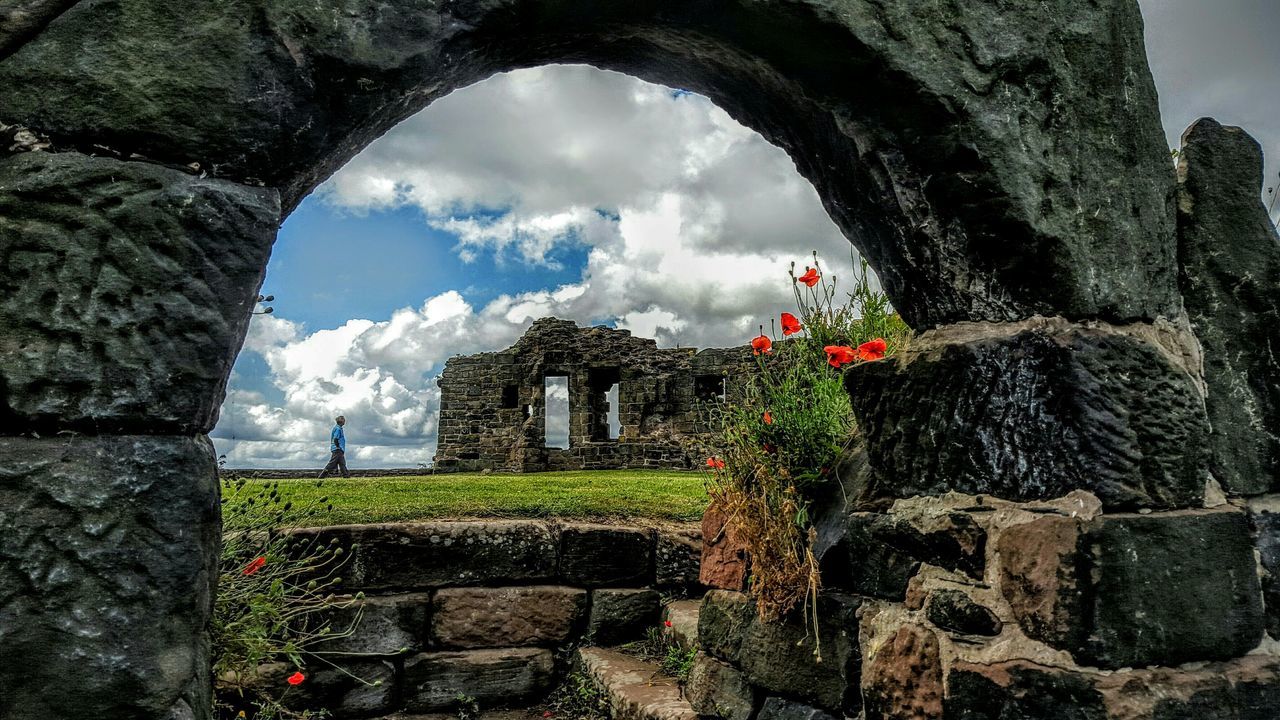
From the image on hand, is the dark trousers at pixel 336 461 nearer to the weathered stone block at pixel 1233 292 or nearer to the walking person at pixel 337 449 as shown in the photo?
the walking person at pixel 337 449

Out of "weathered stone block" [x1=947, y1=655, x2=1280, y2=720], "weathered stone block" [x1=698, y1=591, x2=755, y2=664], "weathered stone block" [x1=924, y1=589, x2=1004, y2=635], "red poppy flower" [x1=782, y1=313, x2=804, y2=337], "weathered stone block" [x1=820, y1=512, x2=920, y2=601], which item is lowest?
"weathered stone block" [x1=698, y1=591, x2=755, y2=664]

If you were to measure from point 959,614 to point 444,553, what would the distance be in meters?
3.15

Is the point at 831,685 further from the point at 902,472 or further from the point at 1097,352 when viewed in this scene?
the point at 1097,352

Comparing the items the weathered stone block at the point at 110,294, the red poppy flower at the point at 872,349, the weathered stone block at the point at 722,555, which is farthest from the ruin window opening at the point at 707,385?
the weathered stone block at the point at 110,294

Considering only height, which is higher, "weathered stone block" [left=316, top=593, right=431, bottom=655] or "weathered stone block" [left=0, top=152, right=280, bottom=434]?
"weathered stone block" [left=0, top=152, right=280, bottom=434]

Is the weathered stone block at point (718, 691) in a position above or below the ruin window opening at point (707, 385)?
below

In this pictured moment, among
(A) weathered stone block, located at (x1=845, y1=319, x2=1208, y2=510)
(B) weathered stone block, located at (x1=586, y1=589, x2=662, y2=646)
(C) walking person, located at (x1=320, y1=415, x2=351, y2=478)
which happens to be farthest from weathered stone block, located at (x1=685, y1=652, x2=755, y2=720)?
(C) walking person, located at (x1=320, y1=415, x2=351, y2=478)

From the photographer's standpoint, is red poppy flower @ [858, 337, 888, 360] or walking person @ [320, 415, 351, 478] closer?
red poppy flower @ [858, 337, 888, 360]

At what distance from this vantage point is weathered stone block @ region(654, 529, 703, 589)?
4656 millimetres

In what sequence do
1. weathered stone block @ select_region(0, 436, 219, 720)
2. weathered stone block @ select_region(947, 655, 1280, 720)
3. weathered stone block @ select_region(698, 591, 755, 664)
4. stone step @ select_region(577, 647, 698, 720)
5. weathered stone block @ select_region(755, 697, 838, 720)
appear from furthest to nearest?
stone step @ select_region(577, 647, 698, 720), weathered stone block @ select_region(698, 591, 755, 664), weathered stone block @ select_region(755, 697, 838, 720), weathered stone block @ select_region(947, 655, 1280, 720), weathered stone block @ select_region(0, 436, 219, 720)

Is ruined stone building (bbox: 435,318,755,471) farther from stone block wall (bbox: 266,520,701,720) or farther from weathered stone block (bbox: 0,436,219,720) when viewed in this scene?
weathered stone block (bbox: 0,436,219,720)

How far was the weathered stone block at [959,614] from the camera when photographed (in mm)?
1826

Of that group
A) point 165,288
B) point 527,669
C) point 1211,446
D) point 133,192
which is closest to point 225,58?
point 133,192

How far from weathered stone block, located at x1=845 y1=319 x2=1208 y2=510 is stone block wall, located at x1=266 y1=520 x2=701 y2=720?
2.95 meters
